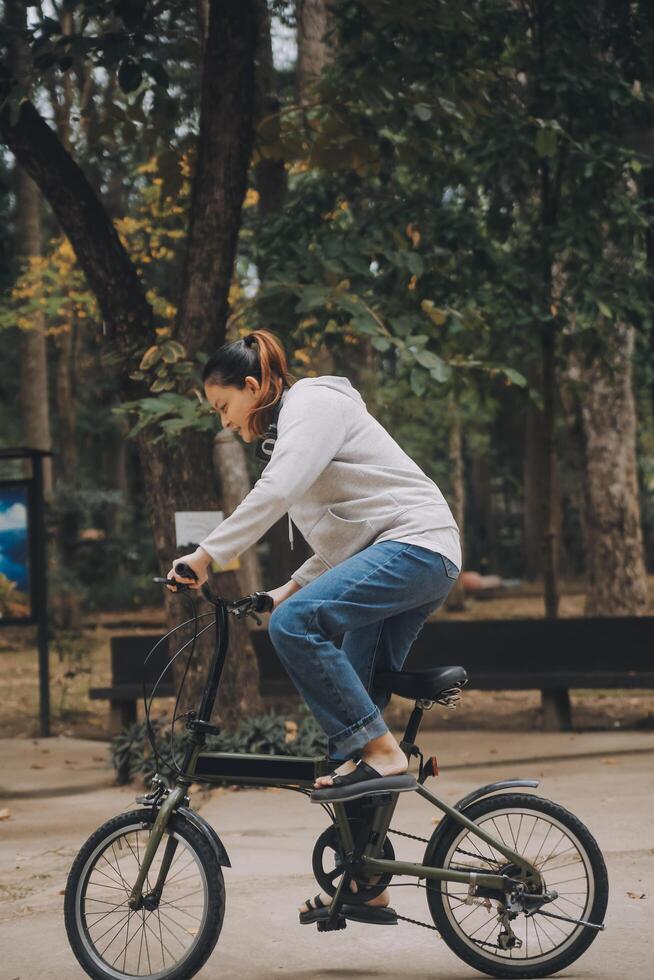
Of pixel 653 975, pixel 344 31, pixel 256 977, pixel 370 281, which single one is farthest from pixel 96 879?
pixel 344 31

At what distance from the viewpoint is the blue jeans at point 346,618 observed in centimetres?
379

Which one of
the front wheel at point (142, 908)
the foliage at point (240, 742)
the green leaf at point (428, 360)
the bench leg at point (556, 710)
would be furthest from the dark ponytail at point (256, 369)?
the bench leg at point (556, 710)

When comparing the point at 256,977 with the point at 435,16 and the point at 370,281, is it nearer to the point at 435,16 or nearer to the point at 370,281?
the point at 370,281

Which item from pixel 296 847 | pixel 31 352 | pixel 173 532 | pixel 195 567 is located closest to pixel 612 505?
pixel 173 532

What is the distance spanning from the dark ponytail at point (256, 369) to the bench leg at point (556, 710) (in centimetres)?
599

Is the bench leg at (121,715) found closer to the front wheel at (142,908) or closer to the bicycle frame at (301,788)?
the front wheel at (142,908)

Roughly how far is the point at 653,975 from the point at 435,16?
6266mm

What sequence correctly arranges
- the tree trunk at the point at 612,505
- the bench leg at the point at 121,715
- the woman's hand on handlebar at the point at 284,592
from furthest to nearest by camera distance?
the tree trunk at the point at 612,505 < the bench leg at the point at 121,715 < the woman's hand on handlebar at the point at 284,592

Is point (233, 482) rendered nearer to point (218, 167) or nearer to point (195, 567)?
point (218, 167)

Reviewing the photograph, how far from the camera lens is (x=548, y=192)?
1019cm

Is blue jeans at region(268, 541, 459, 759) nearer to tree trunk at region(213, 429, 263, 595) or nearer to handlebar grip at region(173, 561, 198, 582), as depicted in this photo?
handlebar grip at region(173, 561, 198, 582)

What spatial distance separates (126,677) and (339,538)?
242 inches

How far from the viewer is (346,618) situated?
3816 millimetres

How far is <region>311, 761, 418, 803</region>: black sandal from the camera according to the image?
12.6 feet
